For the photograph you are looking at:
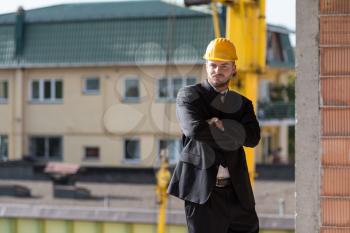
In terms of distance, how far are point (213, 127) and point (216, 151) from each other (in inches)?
5.9

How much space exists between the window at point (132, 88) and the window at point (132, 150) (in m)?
1.66

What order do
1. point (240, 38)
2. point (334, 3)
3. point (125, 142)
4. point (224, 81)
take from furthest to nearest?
1. point (125, 142)
2. point (240, 38)
3. point (334, 3)
4. point (224, 81)

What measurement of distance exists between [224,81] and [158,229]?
243 inches

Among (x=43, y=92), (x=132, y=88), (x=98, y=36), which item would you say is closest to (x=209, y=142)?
(x=132, y=88)

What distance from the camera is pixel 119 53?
34812 millimetres

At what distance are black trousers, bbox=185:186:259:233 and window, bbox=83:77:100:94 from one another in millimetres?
31241

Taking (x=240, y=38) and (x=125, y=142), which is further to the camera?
(x=125, y=142)

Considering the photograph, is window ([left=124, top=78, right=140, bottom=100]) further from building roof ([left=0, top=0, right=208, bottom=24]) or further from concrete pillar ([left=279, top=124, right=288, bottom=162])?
concrete pillar ([left=279, top=124, right=288, bottom=162])

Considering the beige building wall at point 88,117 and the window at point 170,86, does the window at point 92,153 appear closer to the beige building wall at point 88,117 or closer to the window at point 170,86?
the beige building wall at point 88,117

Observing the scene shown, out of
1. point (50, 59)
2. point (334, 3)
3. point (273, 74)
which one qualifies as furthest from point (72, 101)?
point (334, 3)

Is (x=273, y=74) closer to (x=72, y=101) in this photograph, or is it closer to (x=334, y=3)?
(x=72, y=101)

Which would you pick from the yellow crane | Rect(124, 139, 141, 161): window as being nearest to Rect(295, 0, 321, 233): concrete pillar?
the yellow crane

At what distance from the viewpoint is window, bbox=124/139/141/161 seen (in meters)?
35.5

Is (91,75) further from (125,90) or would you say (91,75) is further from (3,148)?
(3,148)
